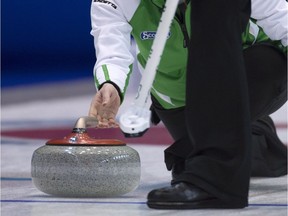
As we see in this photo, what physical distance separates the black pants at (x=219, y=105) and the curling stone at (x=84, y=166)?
164 millimetres

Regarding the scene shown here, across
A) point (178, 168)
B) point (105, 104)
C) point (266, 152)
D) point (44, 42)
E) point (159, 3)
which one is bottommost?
point (44, 42)

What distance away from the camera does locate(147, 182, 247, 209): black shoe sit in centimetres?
Result: 159

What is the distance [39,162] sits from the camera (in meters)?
1.74

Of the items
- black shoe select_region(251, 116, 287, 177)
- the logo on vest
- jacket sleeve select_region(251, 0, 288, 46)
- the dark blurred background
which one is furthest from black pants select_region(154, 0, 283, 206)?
the dark blurred background

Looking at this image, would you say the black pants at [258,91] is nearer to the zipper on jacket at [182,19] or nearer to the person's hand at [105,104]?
the zipper on jacket at [182,19]

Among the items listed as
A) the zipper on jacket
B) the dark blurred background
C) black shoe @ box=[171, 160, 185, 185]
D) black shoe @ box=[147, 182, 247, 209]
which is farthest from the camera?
the dark blurred background

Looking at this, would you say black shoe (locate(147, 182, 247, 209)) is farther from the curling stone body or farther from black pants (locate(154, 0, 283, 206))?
the curling stone body

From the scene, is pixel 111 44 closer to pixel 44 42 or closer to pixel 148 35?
pixel 148 35

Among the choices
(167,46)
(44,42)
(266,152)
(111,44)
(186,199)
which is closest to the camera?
(186,199)

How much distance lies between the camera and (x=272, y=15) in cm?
178

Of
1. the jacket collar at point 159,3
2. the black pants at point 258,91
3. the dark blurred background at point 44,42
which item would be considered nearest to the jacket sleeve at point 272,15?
the black pants at point 258,91

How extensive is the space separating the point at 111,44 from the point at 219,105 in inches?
12.6

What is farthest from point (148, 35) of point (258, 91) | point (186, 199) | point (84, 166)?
point (186, 199)

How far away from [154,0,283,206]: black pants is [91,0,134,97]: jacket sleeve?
207mm
